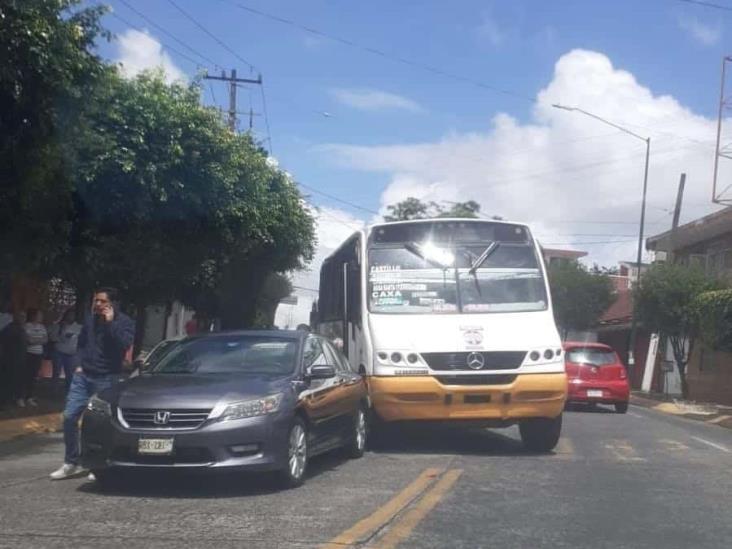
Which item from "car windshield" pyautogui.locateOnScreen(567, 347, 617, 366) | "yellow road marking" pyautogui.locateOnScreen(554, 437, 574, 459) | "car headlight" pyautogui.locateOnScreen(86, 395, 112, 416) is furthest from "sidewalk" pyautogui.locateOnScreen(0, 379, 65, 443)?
"car windshield" pyautogui.locateOnScreen(567, 347, 617, 366)

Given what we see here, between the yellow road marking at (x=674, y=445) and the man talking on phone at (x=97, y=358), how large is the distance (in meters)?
7.87

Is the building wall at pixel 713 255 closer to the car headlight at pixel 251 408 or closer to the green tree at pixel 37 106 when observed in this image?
the green tree at pixel 37 106

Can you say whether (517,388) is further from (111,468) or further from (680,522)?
(111,468)

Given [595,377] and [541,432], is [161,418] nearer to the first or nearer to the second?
[541,432]

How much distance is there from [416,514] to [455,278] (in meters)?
5.38

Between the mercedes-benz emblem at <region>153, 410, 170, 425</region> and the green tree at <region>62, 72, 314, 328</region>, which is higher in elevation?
the green tree at <region>62, 72, 314, 328</region>

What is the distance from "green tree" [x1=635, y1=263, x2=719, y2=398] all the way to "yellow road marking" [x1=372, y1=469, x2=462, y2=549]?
22.9 m

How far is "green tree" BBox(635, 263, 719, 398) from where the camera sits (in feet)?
107

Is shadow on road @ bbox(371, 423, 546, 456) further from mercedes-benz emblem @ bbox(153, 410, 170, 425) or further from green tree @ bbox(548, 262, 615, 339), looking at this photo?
green tree @ bbox(548, 262, 615, 339)

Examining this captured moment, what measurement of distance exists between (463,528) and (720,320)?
2129cm

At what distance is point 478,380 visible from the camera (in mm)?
12844

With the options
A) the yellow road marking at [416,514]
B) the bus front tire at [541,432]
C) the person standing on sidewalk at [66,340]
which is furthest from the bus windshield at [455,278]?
the person standing on sidewalk at [66,340]

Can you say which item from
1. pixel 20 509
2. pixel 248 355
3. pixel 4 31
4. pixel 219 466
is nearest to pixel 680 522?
pixel 219 466

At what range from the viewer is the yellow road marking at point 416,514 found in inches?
299
